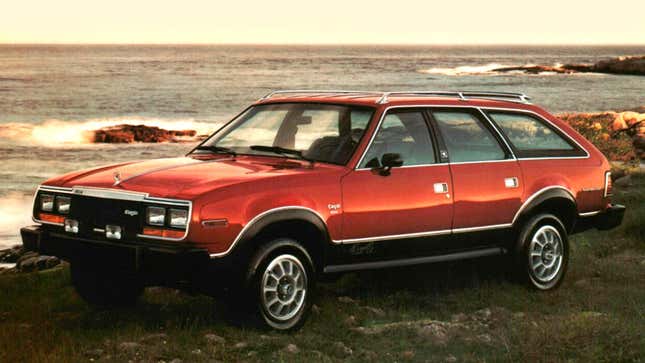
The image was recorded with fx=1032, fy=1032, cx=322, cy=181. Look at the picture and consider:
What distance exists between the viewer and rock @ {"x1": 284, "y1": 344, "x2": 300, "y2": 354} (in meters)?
6.97

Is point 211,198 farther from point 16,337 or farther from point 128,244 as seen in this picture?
point 16,337

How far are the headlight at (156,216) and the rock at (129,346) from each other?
2.72 ft

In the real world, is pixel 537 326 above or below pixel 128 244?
below

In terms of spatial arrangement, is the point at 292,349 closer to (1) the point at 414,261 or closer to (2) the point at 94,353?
(2) the point at 94,353

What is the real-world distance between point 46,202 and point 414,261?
9.54 feet

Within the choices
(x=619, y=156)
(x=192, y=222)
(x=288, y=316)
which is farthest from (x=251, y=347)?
(x=619, y=156)

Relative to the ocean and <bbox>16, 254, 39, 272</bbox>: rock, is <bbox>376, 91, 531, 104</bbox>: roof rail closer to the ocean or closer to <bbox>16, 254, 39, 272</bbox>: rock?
<bbox>16, 254, 39, 272</bbox>: rock

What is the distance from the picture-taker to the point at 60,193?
761 cm

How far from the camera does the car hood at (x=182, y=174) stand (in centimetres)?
707

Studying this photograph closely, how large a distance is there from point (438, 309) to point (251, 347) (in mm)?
2066

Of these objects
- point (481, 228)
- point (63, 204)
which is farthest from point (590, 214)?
point (63, 204)

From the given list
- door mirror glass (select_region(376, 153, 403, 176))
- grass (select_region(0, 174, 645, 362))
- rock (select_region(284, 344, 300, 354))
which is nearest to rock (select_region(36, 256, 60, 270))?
grass (select_region(0, 174, 645, 362))

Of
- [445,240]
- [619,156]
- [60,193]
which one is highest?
[60,193]

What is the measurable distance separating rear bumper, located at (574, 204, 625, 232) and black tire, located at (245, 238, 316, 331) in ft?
10.9
